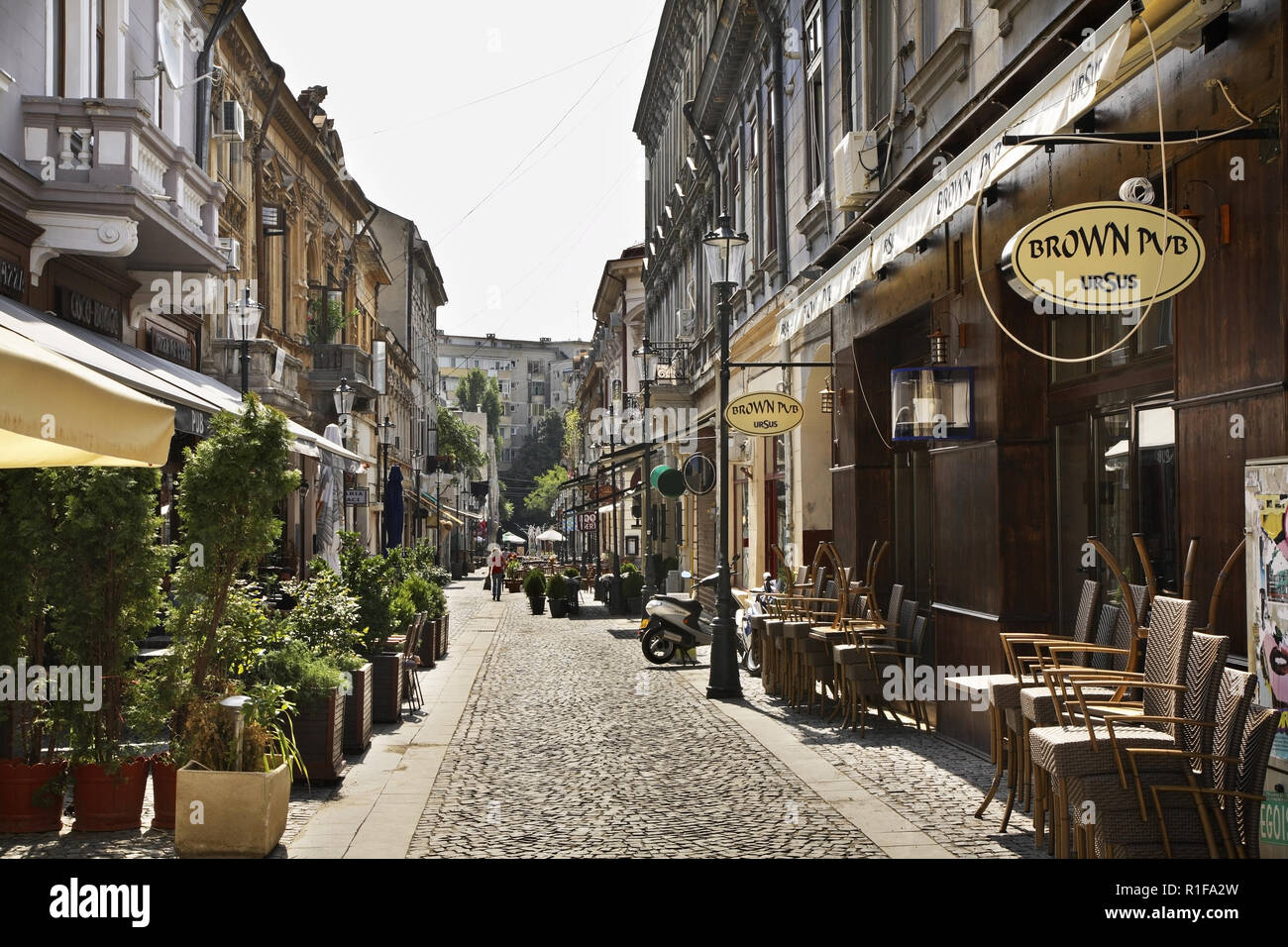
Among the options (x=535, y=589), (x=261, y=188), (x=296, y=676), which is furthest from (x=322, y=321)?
(x=296, y=676)

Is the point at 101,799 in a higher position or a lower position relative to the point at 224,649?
lower

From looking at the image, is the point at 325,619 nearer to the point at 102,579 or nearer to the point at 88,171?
the point at 102,579

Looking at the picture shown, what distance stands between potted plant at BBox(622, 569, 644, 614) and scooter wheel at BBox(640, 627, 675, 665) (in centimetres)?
1060

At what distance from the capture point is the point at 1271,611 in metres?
5.51

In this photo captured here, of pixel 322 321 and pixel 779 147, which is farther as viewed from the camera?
pixel 322 321

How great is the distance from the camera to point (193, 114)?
20.9 metres

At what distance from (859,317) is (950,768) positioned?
5908 mm

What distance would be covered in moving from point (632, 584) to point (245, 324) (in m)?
12.3

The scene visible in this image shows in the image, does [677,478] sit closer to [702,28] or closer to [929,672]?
[702,28]

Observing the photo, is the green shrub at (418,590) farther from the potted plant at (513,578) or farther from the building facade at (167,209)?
the potted plant at (513,578)

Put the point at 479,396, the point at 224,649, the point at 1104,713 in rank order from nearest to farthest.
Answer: the point at 1104,713 → the point at 224,649 → the point at 479,396
